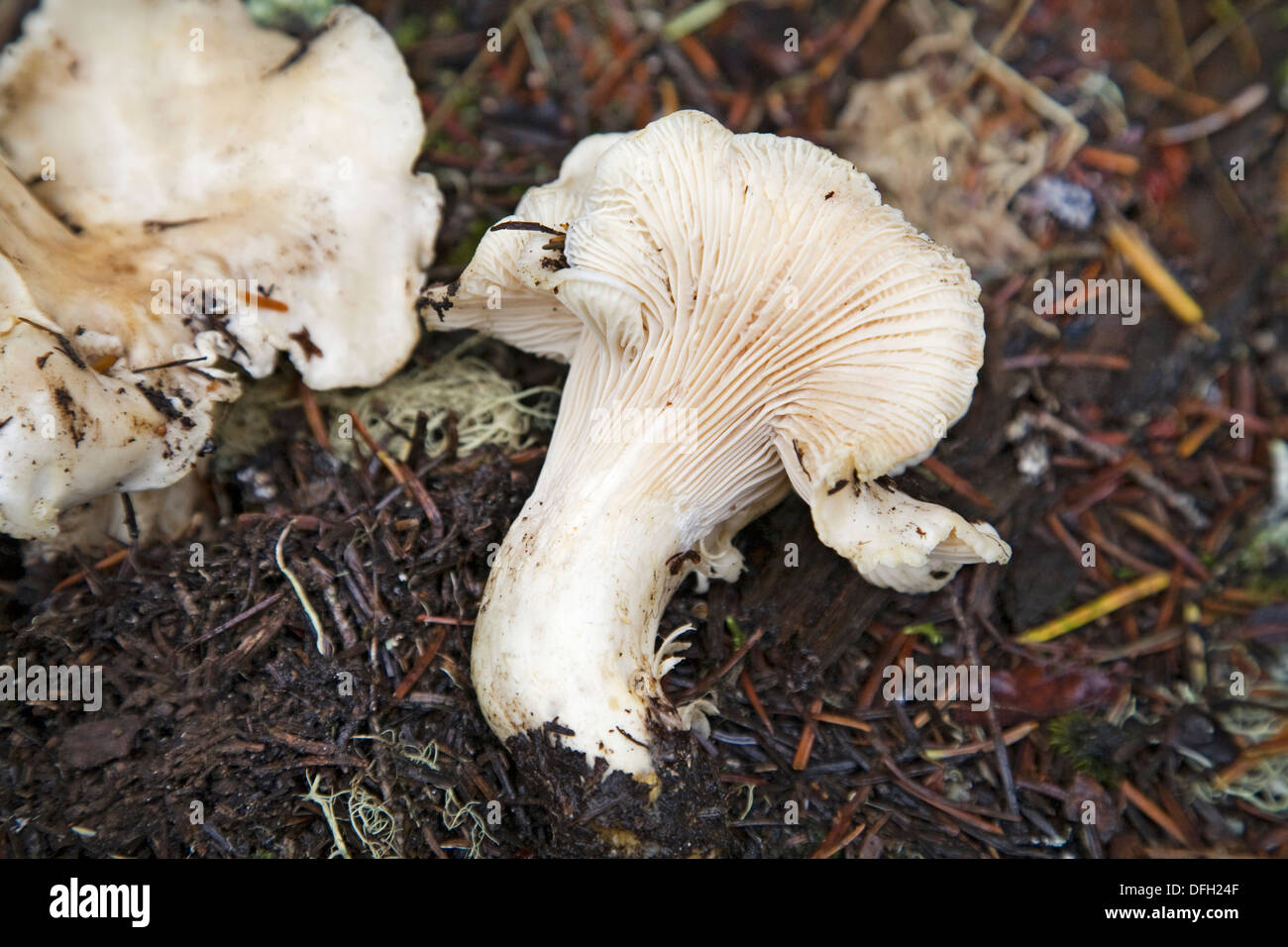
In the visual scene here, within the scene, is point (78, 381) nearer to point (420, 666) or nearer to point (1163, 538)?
point (420, 666)

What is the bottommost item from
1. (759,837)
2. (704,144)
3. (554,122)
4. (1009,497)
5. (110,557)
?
(759,837)

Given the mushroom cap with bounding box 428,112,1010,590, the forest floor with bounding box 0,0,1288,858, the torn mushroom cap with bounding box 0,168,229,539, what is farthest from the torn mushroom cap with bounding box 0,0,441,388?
the mushroom cap with bounding box 428,112,1010,590

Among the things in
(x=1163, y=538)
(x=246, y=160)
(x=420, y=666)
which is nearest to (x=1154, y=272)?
(x=1163, y=538)

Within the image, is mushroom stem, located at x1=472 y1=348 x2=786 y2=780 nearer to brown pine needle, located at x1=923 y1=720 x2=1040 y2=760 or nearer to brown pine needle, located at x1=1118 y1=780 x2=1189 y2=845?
brown pine needle, located at x1=923 y1=720 x2=1040 y2=760

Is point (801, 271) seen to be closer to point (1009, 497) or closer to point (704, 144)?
point (704, 144)
